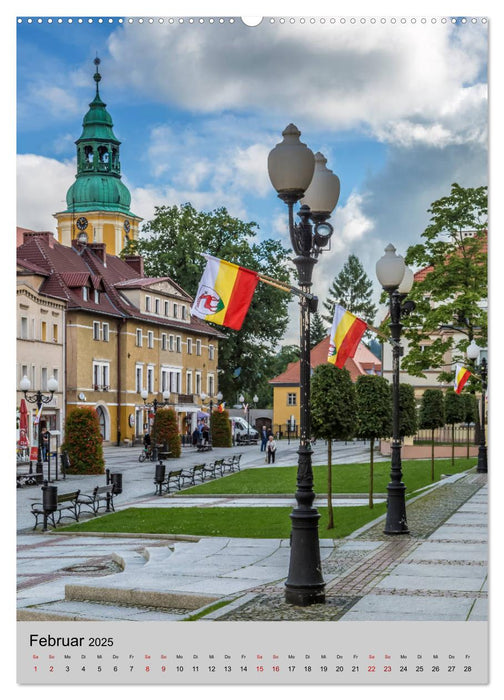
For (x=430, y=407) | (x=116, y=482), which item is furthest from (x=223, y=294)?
(x=430, y=407)

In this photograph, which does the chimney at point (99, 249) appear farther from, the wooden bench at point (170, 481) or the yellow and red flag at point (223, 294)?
the wooden bench at point (170, 481)

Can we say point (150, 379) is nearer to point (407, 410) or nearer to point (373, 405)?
point (373, 405)

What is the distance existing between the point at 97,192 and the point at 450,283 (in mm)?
3919

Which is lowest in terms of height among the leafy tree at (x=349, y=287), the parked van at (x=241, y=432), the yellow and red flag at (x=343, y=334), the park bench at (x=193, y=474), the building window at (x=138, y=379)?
the park bench at (x=193, y=474)

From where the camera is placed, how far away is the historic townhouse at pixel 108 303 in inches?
349

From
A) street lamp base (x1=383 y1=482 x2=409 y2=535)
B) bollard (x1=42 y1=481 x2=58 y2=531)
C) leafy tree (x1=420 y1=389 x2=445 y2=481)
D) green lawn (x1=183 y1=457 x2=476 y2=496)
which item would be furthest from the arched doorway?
leafy tree (x1=420 y1=389 x2=445 y2=481)

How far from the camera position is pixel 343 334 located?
1185 cm

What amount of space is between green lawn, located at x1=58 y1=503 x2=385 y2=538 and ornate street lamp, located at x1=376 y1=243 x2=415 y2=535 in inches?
44.0

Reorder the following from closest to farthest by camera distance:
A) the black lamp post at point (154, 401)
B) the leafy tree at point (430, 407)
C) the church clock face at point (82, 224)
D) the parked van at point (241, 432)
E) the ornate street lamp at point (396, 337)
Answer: the church clock face at point (82, 224)
the black lamp post at point (154, 401)
the ornate street lamp at point (396, 337)
the leafy tree at point (430, 407)
the parked van at point (241, 432)

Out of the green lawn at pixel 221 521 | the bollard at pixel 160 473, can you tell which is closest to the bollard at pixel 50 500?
the green lawn at pixel 221 521

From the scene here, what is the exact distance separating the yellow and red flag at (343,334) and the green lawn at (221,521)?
4.34 meters

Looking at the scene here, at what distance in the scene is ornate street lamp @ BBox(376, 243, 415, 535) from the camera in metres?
14.1

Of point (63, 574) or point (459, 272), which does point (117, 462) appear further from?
point (459, 272)

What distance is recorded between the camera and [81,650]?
7047mm
